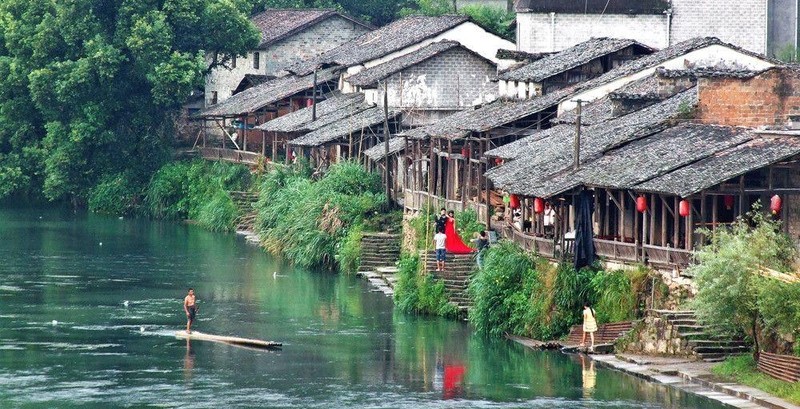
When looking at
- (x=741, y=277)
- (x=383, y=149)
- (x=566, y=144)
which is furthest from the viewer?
(x=383, y=149)

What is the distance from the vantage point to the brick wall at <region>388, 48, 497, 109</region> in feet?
237

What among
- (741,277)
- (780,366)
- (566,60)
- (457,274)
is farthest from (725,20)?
(780,366)

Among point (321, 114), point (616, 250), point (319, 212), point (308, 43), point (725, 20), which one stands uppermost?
point (308, 43)

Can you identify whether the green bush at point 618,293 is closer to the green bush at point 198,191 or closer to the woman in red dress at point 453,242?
the woman in red dress at point 453,242

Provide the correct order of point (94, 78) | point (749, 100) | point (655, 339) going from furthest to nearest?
point (94, 78) < point (749, 100) < point (655, 339)

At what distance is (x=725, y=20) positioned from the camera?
74250 millimetres

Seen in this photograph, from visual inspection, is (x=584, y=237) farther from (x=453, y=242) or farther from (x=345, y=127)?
(x=345, y=127)

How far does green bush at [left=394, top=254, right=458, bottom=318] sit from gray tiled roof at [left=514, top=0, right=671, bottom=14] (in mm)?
21947

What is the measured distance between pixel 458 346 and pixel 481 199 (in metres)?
11.2

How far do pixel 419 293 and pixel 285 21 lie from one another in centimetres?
4544

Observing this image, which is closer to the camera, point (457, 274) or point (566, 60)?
point (457, 274)

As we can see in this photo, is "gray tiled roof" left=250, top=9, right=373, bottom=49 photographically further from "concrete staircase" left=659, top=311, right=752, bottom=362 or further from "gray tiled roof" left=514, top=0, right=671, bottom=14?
"concrete staircase" left=659, top=311, right=752, bottom=362

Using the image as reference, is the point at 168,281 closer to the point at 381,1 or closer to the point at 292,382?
the point at 292,382

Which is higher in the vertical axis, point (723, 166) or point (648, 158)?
point (648, 158)
